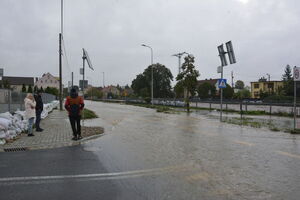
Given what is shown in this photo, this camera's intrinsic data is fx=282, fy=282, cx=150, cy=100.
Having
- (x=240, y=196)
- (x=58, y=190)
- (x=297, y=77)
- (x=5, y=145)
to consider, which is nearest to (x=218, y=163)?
(x=240, y=196)

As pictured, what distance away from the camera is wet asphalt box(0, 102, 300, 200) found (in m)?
4.59

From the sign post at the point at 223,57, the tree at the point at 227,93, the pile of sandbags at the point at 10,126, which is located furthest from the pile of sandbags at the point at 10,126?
the tree at the point at 227,93

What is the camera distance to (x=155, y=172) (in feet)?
19.1

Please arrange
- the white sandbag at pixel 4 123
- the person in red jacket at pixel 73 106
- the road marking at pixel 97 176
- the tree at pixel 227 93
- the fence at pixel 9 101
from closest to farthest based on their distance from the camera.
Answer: the road marking at pixel 97 176 → the white sandbag at pixel 4 123 → the person in red jacket at pixel 73 106 → the fence at pixel 9 101 → the tree at pixel 227 93

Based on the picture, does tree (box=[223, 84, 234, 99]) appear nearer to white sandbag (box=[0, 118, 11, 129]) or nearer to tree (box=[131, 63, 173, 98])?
tree (box=[131, 63, 173, 98])

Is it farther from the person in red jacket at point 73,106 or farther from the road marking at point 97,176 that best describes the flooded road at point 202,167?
the person in red jacket at point 73,106

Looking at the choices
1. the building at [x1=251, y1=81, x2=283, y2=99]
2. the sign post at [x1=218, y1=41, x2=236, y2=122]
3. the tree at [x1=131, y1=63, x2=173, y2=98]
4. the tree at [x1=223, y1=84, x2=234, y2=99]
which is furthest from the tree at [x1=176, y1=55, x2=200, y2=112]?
the building at [x1=251, y1=81, x2=283, y2=99]

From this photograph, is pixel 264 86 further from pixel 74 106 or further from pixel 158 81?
pixel 74 106

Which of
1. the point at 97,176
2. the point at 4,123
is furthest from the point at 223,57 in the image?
the point at 97,176

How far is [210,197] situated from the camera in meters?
4.39

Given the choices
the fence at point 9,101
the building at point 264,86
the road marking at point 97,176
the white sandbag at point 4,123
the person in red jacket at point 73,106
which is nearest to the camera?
the road marking at point 97,176

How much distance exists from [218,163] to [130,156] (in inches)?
88.2

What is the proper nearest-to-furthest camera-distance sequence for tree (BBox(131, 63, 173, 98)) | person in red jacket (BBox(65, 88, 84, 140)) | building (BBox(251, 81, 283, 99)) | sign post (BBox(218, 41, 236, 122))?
person in red jacket (BBox(65, 88, 84, 140)), sign post (BBox(218, 41, 236, 122)), tree (BBox(131, 63, 173, 98)), building (BBox(251, 81, 283, 99))

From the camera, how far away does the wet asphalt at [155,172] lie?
459 centimetres
